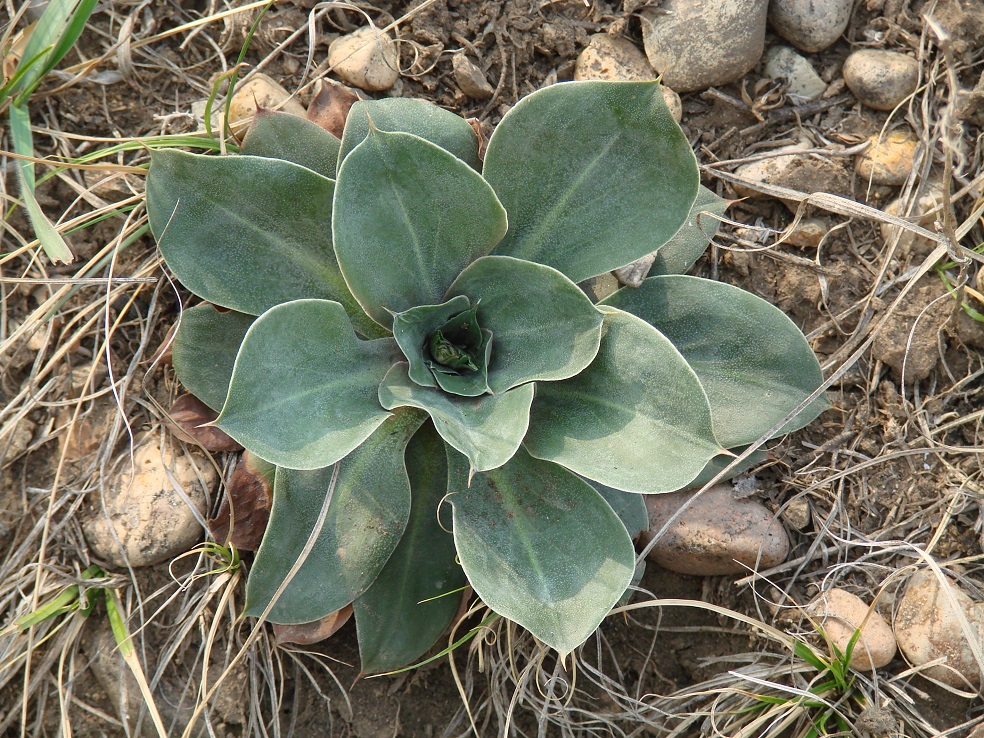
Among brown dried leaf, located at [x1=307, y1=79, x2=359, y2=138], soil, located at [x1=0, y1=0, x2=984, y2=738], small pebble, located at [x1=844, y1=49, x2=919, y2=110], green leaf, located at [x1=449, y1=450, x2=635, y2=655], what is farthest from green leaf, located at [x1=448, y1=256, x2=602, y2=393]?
small pebble, located at [x1=844, y1=49, x2=919, y2=110]

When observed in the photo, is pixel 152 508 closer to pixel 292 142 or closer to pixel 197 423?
pixel 197 423

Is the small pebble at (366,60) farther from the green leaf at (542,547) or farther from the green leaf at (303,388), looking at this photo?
the green leaf at (542,547)

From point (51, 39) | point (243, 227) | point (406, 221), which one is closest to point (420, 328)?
point (406, 221)

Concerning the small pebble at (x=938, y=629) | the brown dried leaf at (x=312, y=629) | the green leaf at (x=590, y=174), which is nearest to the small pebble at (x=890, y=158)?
the green leaf at (x=590, y=174)

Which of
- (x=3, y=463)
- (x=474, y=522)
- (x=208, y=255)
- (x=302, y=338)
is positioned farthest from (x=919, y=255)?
(x=3, y=463)

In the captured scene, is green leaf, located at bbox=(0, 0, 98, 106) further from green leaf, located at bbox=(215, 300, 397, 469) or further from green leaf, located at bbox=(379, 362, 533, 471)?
green leaf, located at bbox=(379, 362, 533, 471)

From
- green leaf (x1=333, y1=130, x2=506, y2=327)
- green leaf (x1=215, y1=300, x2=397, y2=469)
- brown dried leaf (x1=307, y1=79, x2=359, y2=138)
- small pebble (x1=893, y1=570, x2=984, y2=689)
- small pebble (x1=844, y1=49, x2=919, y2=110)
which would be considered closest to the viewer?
green leaf (x1=215, y1=300, x2=397, y2=469)
